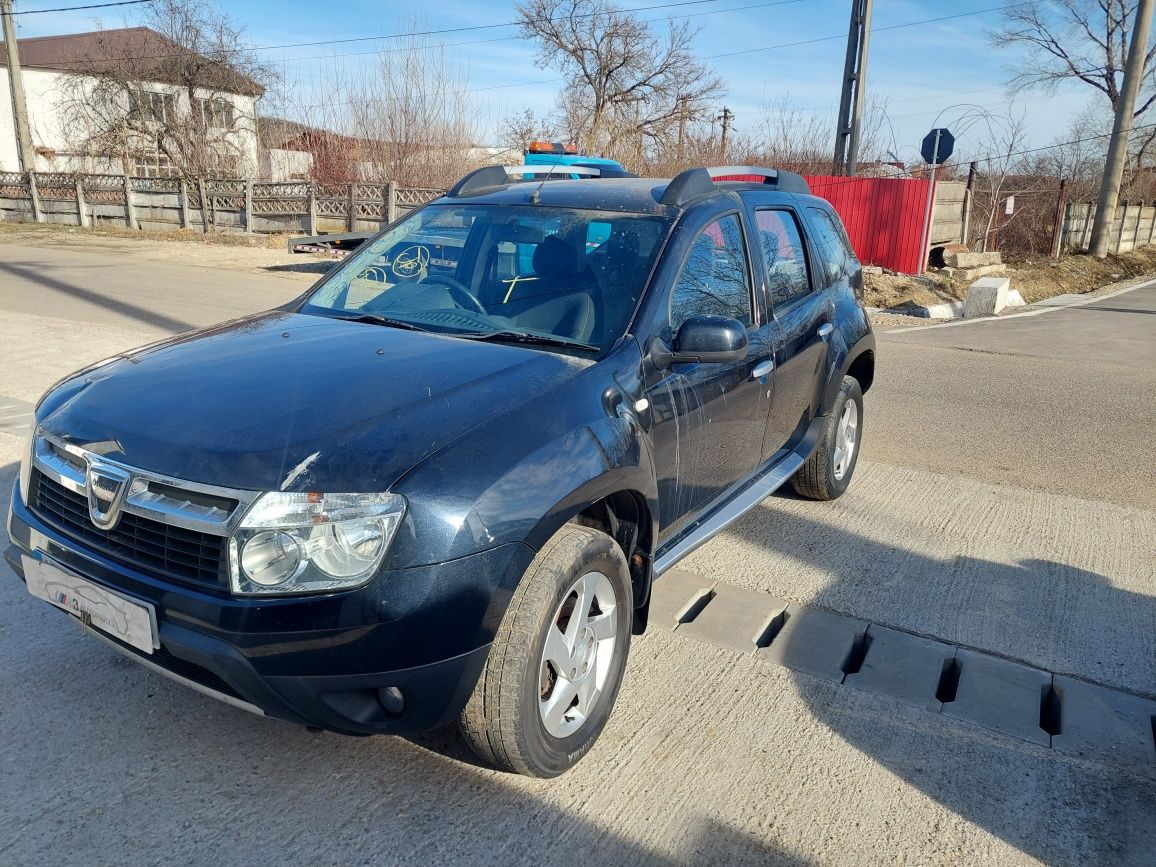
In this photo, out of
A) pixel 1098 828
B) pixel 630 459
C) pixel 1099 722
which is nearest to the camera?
pixel 1098 828

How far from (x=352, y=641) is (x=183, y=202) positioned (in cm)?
2548

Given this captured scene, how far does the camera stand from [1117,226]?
27.7 meters

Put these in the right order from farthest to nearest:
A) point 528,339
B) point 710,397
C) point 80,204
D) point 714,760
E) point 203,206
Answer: point 80,204 → point 203,206 → point 710,397 → point 528,339 → point 714,760

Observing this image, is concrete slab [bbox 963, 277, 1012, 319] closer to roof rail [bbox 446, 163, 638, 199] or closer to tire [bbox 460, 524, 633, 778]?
roof rail [bbox 446, 163, 638, 199]

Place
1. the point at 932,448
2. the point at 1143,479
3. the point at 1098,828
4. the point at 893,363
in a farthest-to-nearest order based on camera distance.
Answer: the point at 893,363 < the point at 932,448 < the point at 1143,479 < the point at 1098,828

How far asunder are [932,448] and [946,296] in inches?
428

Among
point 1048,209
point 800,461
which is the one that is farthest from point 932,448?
point 1048,209

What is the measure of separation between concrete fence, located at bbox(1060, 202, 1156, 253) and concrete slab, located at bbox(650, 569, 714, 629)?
2480 cm

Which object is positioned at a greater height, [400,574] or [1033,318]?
[400,574]

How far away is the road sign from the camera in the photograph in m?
16.8

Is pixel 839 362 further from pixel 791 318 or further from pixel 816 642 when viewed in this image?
pixel 816 642

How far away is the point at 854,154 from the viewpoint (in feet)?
61.4

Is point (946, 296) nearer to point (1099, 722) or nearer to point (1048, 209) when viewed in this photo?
point (1048, 209)

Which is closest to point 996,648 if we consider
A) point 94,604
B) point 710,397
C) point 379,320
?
point 710,397
